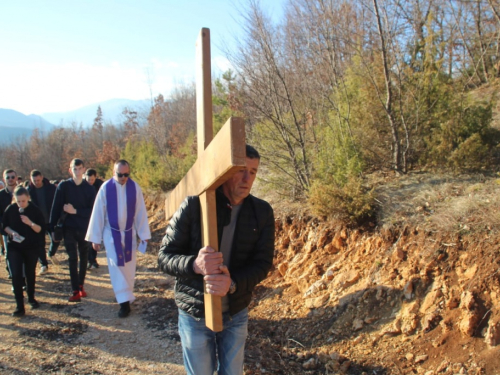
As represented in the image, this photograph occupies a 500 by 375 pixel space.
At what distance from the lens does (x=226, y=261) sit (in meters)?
2.45

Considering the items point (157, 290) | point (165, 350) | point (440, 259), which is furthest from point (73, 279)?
point (440, 259)

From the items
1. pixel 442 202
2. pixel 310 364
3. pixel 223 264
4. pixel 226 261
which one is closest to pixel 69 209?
pixel 310 364

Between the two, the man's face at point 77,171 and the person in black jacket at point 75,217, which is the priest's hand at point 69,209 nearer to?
the person in black jacket at point 75,217

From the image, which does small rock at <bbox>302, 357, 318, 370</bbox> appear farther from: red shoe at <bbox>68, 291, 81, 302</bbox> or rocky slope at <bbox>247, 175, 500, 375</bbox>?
red shoe at <bbox>68, 291, 81, 302</bbox>

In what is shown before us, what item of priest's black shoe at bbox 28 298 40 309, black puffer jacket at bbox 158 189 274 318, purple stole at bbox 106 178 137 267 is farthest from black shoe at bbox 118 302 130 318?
black puffer jacket at bbox 158 189 274 318

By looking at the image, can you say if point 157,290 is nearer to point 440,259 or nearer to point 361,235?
point 361,235

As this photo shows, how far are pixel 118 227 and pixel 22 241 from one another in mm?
1330

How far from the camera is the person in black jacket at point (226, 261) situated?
226cm

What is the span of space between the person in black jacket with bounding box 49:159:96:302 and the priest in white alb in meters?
0.71

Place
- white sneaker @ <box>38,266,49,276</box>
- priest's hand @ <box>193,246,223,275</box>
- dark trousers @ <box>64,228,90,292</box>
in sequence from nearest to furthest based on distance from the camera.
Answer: priest's hand @ <box>193,246,223,275</box>
dark trousers @ <box>64,228,90,292</box>
white sneaker @ <box>38,266,49,276</box>

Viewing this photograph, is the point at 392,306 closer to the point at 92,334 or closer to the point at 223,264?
the point at 223,264

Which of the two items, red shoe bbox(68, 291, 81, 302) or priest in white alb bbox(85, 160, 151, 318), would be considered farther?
red shoe bbox(68, 291, 81, 302)

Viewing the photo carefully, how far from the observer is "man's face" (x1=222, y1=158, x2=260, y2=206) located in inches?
88.1

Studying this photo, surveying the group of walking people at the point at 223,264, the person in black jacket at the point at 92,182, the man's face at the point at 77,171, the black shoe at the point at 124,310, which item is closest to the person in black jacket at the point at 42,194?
the person in black jacket at the point at 92,182
